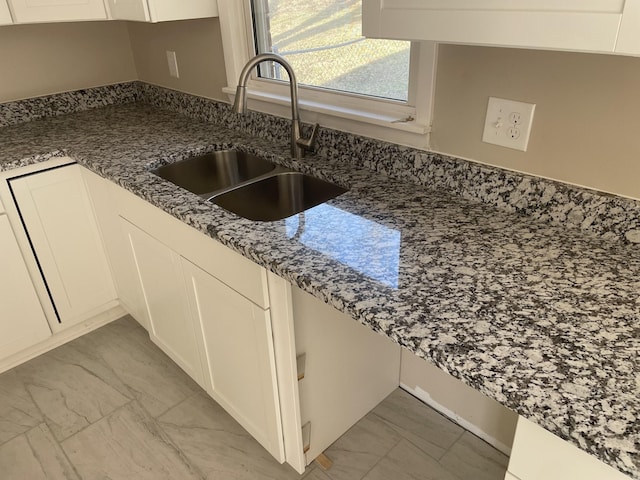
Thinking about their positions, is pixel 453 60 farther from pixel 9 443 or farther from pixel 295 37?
pixel 9 443

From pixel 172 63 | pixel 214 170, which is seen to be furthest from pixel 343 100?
pixel 172 63

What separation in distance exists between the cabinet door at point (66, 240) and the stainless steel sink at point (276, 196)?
762mm

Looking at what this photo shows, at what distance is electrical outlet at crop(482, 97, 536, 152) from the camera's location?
1.14 metres

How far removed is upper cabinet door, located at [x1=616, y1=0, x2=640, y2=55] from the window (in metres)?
0.79

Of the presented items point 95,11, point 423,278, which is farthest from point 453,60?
point 95,11

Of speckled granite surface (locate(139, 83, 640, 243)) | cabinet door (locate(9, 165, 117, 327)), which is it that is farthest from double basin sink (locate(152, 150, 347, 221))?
cabinet door (locate(9, 165, 117, 327))

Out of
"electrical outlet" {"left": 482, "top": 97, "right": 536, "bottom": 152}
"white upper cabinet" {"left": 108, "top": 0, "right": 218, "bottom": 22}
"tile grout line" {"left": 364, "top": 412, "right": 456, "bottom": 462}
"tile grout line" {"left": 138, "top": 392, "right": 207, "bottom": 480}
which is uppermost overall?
"white upper cabinet" {"left": 108, "top": 0, "right": 218, "bottom": 22}

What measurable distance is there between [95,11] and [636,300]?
2.03 metres

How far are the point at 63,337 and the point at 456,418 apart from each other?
1.69 metres

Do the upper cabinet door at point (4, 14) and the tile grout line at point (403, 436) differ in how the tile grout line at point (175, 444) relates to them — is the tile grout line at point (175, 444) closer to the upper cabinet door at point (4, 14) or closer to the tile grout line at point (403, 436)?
the tile grout line at point (403, 436)

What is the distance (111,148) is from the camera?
1.80 m

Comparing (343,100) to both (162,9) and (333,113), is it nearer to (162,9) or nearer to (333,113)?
(333,113)

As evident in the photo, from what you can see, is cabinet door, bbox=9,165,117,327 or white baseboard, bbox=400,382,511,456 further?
cabinet door, bbox=9,165,117,327

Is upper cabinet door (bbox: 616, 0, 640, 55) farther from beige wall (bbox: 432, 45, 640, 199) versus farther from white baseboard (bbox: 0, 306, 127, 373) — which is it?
white baseboard (bbox: 0, 306, 127, 373)
